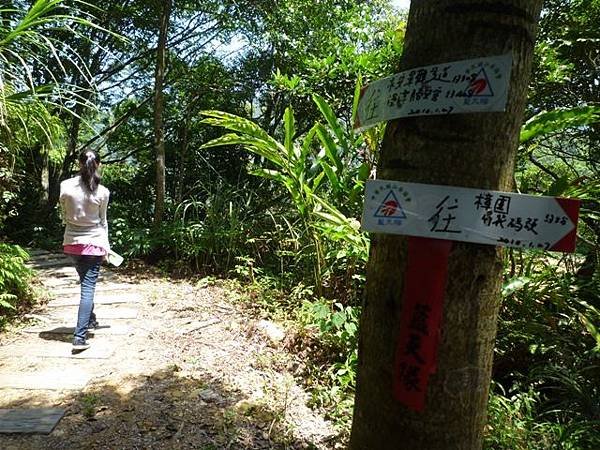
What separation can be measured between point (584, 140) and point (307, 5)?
4.03 metres

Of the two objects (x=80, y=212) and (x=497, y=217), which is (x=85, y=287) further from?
(x=497, y=217)

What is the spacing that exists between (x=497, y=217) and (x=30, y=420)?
2661mm

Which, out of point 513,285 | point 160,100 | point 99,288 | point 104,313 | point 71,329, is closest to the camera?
point 513,285

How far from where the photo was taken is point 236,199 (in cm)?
610

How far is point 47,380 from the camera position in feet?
9.40

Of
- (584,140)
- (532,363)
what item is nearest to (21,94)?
(532,363)

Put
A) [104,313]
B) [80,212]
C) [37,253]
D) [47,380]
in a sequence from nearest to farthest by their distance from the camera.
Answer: [47,380] → [80,212] → [104,313] → [37,253]

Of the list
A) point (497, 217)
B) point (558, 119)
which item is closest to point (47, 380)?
point (497, 217)

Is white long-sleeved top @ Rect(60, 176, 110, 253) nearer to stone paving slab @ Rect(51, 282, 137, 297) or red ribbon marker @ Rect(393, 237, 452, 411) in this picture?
stone paving slab @ Rect(51, 282, 137, 297)

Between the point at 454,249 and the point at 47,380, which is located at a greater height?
the point at 454,249

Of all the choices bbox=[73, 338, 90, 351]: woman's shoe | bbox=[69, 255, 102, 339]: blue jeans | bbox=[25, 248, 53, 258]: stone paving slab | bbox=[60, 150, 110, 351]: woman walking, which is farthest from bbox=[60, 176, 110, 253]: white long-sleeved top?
bbox=[25, 248, 53, 258]: stone paving slab

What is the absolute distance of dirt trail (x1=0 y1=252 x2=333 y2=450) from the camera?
2355mm

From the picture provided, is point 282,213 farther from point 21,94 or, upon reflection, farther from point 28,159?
point 28,159

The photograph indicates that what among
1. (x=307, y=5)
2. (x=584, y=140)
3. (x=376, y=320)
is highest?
(x=307, y=5)
